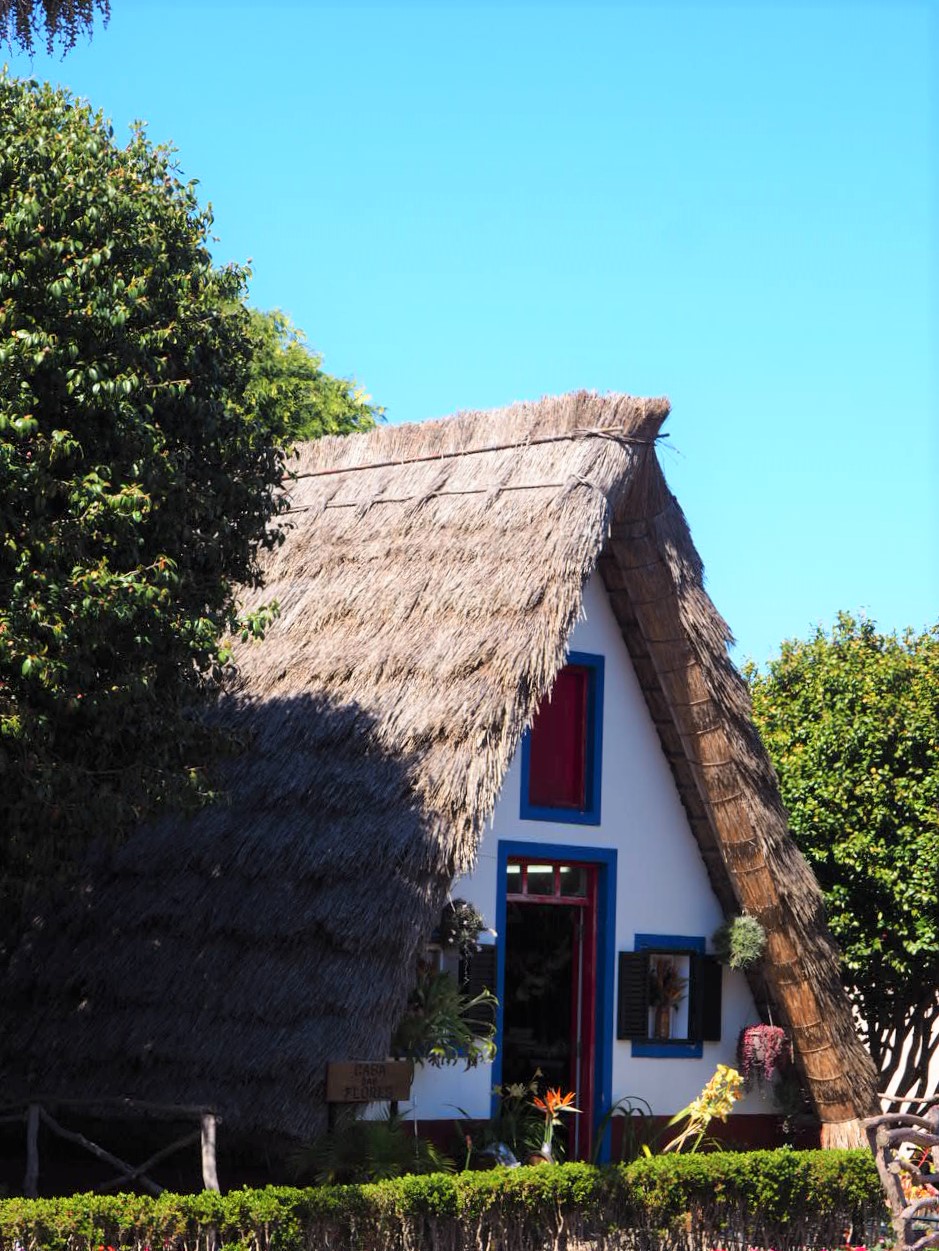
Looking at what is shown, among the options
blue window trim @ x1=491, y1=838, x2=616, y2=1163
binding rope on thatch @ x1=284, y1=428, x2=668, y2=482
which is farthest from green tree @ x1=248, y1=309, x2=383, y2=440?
blue window trim @ x1=491, y1=838, x2=616, y2=1163

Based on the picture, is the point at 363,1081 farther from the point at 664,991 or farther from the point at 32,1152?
the point at 664,991

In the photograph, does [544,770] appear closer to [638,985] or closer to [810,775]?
[638,985]

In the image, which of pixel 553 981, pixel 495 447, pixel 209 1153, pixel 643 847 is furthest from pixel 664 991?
pixel 209 1153

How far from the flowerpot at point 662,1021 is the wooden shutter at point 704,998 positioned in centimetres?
21

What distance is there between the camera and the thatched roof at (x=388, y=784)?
1211 cm

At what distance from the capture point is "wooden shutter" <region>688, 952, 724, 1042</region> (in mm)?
15305

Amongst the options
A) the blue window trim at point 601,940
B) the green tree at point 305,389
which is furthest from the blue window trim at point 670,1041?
the green tree at point 305,389

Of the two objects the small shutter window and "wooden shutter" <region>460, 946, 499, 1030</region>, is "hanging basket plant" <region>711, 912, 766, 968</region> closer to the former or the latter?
the small shutter window

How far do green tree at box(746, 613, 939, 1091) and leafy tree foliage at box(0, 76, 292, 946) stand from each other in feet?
31.7

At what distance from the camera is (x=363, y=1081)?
1148cm

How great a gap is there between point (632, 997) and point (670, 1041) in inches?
24.6

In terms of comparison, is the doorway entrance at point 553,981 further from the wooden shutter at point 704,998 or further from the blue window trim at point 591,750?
the wooden shutter at point 704,998

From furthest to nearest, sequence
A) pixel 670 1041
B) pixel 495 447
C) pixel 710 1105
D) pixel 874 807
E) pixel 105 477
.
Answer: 1. pixel 874 807
2. pixel 495 447
3. pixel 670 1041
4. pixel 710 1105
5. pixel 105 477

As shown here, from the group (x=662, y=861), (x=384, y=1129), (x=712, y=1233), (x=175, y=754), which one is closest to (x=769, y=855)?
(x=662, y=861)
